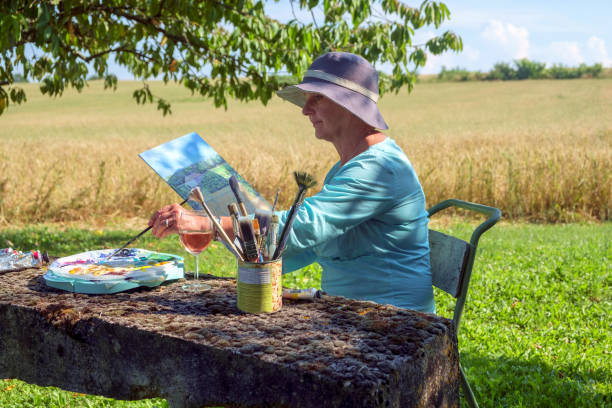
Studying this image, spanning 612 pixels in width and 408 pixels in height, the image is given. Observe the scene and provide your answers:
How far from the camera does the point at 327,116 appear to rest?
2402 millimetres

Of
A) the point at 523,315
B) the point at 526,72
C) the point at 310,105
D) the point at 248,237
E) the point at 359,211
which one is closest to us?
the point at 248,237

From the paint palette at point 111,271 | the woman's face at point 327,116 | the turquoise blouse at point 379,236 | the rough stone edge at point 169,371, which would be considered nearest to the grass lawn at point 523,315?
the paint palette at point 111,271

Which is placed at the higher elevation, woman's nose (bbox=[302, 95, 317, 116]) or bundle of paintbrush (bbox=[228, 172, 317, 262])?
woman's nose (bbox=[302, 95, 317, 116])

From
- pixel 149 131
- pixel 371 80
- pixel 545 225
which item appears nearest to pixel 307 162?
pixel 545 225

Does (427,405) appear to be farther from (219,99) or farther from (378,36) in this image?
(219,99)

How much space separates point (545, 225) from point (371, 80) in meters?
9.11

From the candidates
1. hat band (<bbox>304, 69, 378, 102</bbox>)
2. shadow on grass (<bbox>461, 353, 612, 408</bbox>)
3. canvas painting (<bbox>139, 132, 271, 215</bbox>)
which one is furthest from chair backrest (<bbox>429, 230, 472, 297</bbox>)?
shadow on grass (<bbox>461, 353, 612, 408</bbox>)

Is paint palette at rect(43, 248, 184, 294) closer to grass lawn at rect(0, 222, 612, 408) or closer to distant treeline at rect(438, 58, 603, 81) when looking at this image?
grass lawn at rect(0, 222, 612, 408)

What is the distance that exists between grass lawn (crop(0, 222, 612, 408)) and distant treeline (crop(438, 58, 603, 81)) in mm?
57662

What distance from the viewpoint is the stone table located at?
53.6 inches

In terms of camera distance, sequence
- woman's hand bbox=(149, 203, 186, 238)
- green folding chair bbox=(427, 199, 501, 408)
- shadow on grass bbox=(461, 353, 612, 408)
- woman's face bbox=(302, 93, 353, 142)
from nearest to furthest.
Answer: woman's hand bbox=(149, 203, 186, 238), green folding chair bbox=(427, 199, 501, 408), woman's face bbox=(302, 93, 353, 142), shadow on grass bbox=(461, 353, 612, 408)

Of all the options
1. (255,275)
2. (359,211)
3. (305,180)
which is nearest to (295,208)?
(305,180)

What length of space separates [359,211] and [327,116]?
1.74 feet

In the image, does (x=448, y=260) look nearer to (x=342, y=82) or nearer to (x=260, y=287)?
(x=342, y=82)
